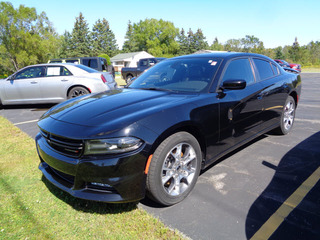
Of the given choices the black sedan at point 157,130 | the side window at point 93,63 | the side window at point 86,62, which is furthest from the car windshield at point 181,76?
the side window at point 86,62

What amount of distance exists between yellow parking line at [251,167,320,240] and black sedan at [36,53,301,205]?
0.84 m

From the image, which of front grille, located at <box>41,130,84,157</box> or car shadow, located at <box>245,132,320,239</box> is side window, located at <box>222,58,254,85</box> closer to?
car shadow, located at <box>245,132,320,239</box>

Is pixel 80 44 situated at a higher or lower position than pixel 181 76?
higher

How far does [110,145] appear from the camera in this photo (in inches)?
79.0

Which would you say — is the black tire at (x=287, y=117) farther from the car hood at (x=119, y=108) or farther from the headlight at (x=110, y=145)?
the headlight at (x=110, y=145)

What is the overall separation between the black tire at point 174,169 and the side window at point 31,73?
23.2 feet

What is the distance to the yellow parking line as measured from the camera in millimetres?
2020

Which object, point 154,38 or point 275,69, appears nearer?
point 275,69

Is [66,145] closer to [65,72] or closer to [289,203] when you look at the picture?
[289,203]

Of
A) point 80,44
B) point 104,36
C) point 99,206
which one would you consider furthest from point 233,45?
point 99,206

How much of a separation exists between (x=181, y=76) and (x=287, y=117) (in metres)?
2.79

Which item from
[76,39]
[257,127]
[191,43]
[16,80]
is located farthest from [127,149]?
[191,43]

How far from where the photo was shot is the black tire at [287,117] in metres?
4.48

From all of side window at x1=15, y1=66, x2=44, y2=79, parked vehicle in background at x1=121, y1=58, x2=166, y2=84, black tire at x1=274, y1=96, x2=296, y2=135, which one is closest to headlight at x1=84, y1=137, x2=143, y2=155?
black tire at x1=274, y1=96, x2=296, y2=135
